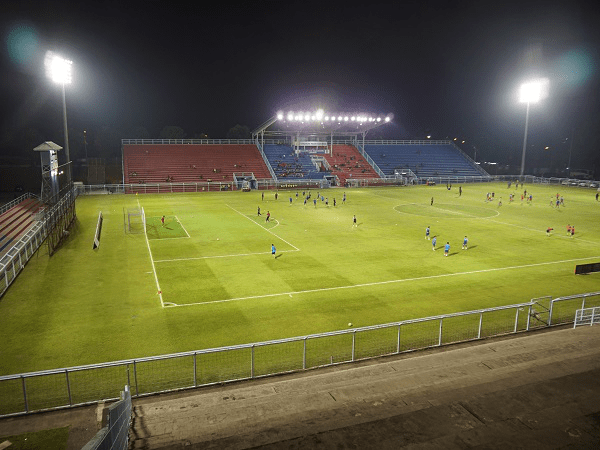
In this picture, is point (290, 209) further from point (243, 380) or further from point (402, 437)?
point (402, 437)

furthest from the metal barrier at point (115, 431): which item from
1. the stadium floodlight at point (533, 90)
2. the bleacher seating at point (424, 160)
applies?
the stadium floodlight at point (533, 90)

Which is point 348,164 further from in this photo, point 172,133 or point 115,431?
point 115,431

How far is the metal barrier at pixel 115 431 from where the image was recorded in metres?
6.05

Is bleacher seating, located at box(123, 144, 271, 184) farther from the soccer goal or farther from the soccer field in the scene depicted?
the soccer goal

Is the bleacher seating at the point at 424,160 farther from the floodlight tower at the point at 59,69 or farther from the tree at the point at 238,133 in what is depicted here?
the floodlight tower at the point at 59,69

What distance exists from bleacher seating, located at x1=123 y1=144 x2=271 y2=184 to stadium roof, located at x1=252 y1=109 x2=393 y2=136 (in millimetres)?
6757

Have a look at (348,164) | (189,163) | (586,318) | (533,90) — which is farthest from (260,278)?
(533,90)

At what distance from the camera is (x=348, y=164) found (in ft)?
291

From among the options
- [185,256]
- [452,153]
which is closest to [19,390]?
[185,256]

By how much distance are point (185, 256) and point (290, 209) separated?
2321 centimetres

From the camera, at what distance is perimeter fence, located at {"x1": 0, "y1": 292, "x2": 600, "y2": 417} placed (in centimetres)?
1201

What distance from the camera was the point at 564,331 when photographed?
1527 centimetres

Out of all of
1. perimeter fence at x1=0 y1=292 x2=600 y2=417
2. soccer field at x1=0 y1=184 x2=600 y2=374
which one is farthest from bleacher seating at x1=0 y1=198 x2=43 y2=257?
perimeter fence at x1=0 y1=292 x2=600 y2=417

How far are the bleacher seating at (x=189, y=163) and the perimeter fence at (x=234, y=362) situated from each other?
61.7m
